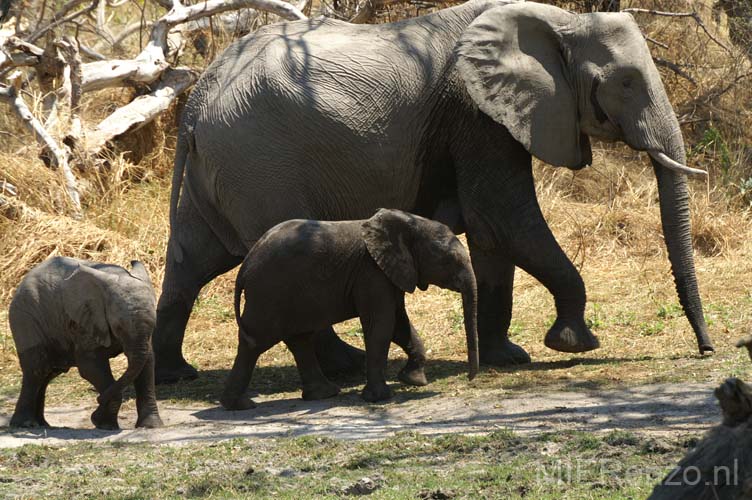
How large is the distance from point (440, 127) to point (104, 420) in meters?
2.87

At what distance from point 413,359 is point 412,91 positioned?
1.73 metres

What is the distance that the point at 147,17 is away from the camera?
1861cm

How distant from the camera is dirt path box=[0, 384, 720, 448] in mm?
6637

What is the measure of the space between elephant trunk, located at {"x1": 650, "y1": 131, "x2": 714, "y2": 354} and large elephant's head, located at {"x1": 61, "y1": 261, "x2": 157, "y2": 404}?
333 centimetres

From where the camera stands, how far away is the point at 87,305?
7227 millimetres

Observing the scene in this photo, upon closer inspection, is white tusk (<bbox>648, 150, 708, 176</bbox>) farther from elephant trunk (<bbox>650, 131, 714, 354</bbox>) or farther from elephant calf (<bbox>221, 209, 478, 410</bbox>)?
elephant calf (<bbox>221, 209, 478, 410</bbox>)

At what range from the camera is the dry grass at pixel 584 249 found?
860cm

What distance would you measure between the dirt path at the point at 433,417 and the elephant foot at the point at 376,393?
0.20 ft

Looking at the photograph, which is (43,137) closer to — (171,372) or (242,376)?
(171,372)

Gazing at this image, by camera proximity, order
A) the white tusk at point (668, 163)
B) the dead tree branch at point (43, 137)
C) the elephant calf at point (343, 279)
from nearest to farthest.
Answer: the elephant calf at point (343, 279), the white tusk at point (668, 163), the dead tree branch at point (43, 137)

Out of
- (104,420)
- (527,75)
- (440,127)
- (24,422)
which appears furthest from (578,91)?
(24,422)

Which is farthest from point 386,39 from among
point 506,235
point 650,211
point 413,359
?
point 650,211

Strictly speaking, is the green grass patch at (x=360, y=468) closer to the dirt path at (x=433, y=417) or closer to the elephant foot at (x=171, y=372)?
the dirt path at (x=433, y=417)

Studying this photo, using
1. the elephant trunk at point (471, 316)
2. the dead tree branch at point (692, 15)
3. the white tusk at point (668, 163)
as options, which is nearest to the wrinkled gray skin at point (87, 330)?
the elephant trunk at point (471, 316)
